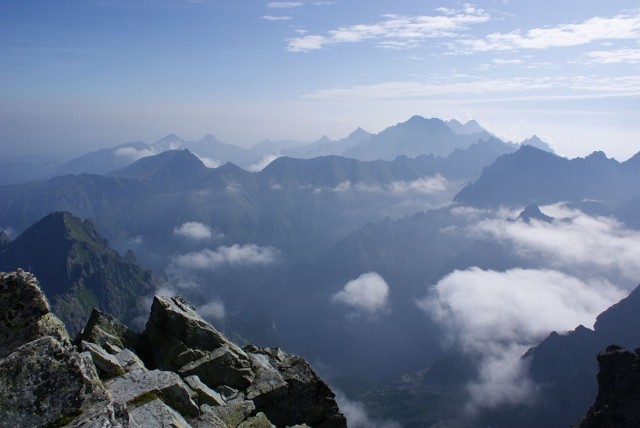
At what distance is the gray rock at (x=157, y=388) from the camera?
76.6 feet

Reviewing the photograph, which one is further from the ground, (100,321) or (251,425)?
(100,321)

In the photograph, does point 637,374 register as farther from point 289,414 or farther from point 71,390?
point 71,390

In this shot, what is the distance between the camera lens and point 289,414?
3412 cm

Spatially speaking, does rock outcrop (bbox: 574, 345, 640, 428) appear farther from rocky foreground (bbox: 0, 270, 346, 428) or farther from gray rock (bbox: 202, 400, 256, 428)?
gray rock (bbox: 202, 400, 256, 428)

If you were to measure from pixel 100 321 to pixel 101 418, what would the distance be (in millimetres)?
25119

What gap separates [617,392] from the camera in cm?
10238

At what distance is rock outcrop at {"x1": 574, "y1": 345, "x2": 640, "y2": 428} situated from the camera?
98.9 meters

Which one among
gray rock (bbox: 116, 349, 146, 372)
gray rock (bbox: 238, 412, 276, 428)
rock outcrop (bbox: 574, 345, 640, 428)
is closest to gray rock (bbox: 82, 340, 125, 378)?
gray rock (bbox: 116, 349, 146, 372)

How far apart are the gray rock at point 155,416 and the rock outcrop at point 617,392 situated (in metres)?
115

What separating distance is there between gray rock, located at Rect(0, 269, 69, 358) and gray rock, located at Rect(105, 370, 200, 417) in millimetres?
6113

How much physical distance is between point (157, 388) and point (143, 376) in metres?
1.98

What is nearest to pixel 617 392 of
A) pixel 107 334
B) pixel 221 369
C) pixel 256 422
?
pixel 221 369

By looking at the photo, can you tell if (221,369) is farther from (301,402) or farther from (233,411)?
(301,402)

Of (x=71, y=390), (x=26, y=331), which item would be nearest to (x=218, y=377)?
(x=26, y=331)
